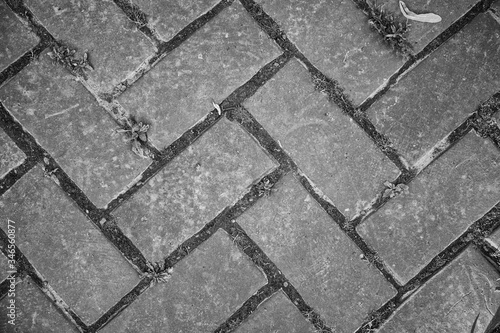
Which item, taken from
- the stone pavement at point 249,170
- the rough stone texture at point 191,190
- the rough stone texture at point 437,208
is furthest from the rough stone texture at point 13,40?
the rough stone texture at point 437,208

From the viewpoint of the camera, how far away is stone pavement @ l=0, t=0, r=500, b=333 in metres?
2.35

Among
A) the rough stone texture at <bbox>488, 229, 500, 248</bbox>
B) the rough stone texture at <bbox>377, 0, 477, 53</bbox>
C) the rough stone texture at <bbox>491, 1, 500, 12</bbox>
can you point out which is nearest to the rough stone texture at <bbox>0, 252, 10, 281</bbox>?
the rough stone texture at <bbox>377, 0, 477, 53</bbox>

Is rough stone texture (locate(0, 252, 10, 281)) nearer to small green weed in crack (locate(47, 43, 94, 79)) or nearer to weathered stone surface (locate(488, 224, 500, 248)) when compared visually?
small green weed in crack (locate(47, 43, 94, 79))

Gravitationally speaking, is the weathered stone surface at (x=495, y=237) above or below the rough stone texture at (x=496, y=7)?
below

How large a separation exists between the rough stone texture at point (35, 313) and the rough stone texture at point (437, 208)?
1567 mm

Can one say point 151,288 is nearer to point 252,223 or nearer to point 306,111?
point 252,223

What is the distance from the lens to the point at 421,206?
2357 mm

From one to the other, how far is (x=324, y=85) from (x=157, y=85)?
84 centimetres

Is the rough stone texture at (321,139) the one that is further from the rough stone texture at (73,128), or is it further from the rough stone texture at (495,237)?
the rough stone texture at (73,128)

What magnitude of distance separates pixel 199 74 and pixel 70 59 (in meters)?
0.64

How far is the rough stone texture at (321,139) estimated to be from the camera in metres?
2.36

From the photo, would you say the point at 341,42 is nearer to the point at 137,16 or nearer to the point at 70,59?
the point at 137,16

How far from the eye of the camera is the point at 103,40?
237 cm

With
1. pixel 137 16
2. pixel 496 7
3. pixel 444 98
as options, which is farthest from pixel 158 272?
pixel 496 7
